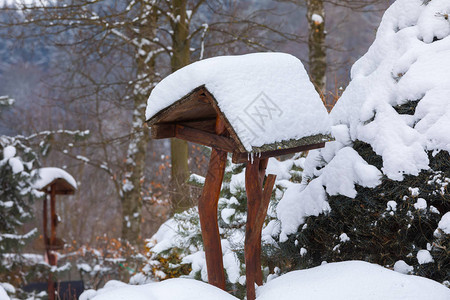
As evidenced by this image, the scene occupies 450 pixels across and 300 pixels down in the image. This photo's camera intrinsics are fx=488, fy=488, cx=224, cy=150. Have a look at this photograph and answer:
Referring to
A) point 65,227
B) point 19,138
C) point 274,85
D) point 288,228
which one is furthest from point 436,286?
point 65,227

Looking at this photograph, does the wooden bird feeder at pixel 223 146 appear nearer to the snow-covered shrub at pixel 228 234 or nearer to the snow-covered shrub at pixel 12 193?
the snow-covered shrub at pixel 228 234

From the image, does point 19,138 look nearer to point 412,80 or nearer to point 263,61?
point 263,61

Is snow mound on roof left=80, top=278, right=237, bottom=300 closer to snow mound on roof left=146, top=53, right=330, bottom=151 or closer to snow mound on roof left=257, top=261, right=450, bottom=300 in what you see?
snow mound on roof left=257, top=261, right=450, bottom=300

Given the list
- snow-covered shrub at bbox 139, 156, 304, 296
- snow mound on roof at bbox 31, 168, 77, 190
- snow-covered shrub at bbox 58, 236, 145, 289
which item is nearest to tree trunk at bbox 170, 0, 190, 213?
snow-covered shrub at bbox 58, 236, 145, 289

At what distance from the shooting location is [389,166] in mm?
3389

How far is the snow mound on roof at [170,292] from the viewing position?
314 cm

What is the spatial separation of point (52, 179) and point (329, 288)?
774 cm

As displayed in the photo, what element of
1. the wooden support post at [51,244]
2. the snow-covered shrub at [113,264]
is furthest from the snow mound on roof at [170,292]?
the wooden support post at [51,244]

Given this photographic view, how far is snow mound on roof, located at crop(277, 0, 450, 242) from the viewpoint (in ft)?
11.0

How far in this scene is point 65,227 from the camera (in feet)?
67.5

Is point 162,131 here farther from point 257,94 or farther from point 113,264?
point 113,264

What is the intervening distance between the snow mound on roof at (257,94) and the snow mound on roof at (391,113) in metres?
0.40

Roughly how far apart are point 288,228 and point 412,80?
1514 mm

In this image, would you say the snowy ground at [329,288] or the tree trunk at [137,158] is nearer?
the snowy ground at [329,288]
